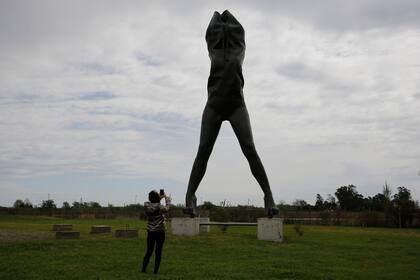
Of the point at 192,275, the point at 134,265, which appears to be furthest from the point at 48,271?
the point at 192,275

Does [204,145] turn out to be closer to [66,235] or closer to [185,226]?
[185,226]

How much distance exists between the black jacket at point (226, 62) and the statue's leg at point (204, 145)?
326 millimetres

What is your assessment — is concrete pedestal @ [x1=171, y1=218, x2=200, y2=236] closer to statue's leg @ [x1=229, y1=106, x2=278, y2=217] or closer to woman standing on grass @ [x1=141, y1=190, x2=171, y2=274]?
statue's leg @ [x1=229, y1=106, x2=278, y2=217]

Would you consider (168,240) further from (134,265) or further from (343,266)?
(343,266)

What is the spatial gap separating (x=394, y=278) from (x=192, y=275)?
138 inches

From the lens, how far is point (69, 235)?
42.9ft

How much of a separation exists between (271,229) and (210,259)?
384cm

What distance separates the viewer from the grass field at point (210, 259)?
8.36m

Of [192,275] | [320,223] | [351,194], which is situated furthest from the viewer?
[351,194]

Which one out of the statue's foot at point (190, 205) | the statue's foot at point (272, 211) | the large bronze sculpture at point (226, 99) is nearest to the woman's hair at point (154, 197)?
the large bronze sculpture at point (226, 99)

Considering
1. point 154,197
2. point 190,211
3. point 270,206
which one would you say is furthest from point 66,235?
point 154,197

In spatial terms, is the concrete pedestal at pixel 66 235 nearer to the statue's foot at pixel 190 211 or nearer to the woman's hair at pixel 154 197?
the statue's foot at pixel 190 211

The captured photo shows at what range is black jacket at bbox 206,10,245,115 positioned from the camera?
12969 millimetres

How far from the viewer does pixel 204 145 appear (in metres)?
13.4
